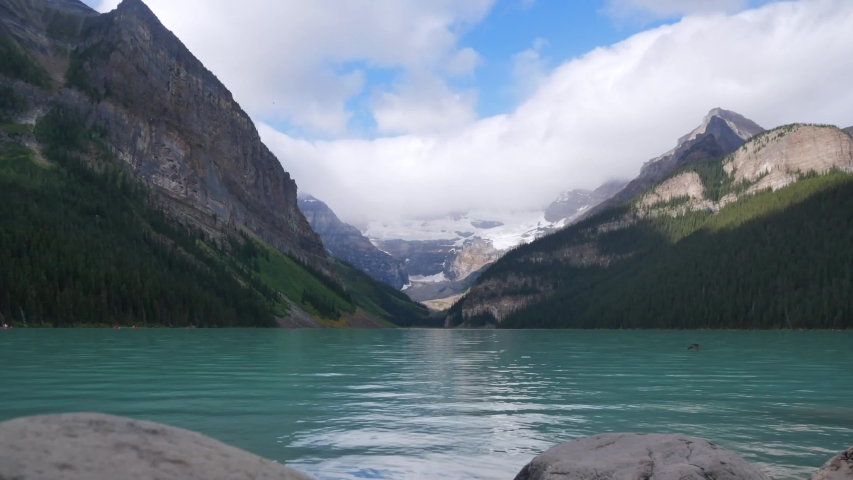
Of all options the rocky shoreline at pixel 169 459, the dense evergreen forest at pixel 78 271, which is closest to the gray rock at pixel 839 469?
the rocky shoreline at pixel 169 459

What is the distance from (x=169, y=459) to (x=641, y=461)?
7.71 m

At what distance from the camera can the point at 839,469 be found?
36.3 feet

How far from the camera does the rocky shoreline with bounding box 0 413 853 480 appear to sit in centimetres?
605

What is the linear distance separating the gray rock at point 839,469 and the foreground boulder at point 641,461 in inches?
41.1

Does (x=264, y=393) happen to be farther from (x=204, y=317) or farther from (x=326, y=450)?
(x=204, y=317)

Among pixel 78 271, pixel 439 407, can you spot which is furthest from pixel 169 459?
pixel 78 271

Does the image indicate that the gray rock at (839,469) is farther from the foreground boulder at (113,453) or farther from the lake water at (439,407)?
the foreground boulder at (113,453)

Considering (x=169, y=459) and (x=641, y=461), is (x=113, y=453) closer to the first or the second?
(x=169, y=459)

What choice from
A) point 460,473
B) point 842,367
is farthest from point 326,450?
point 842,367

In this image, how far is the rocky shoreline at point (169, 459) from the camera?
6.05m

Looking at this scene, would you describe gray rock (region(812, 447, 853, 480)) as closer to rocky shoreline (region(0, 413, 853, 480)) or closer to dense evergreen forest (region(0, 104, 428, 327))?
rocky shoreline (region(0, 413, 853, 480))

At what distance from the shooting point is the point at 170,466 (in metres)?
6.71

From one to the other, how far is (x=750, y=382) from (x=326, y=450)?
3145cm

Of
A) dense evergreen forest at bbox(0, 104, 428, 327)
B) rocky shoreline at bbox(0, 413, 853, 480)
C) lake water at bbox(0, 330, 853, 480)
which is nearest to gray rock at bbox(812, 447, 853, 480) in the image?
rocky shoreline at bbox(0, 413, 853, 480)
